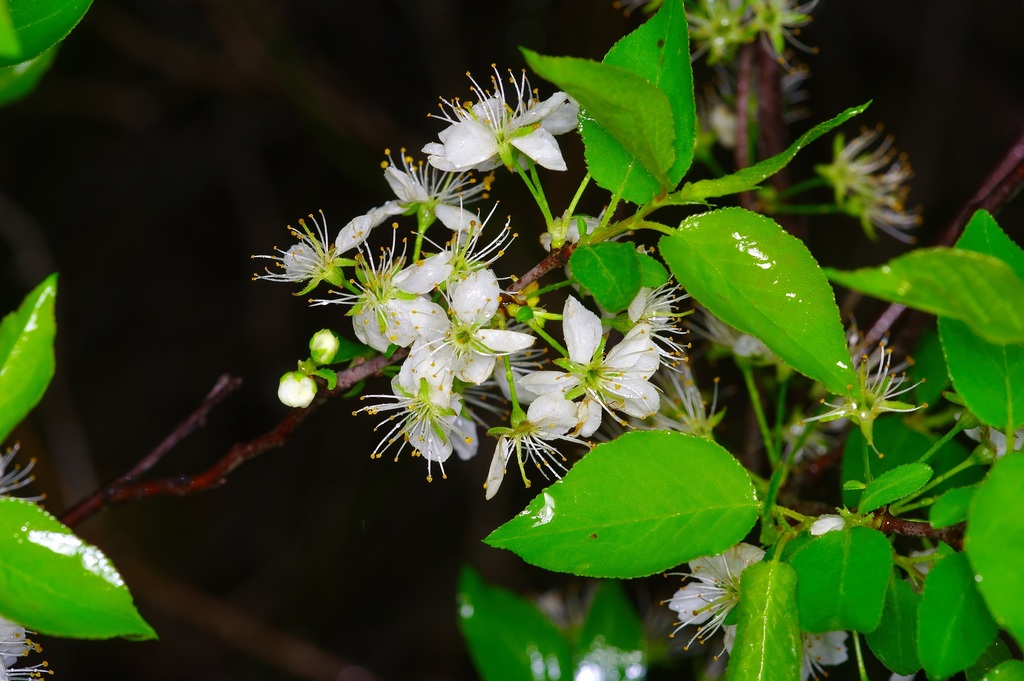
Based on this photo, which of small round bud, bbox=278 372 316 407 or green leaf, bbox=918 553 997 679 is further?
small round bud, bbox=278 372 316 407

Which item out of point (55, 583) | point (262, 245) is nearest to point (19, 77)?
point (55, 583)

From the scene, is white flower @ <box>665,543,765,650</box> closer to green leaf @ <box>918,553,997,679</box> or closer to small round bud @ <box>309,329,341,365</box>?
green leaf @ <box>918,553,997,679</box>

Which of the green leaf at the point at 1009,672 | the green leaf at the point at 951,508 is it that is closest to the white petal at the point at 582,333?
the green leaf at the point at 951,508

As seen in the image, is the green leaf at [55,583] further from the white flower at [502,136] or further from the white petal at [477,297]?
the white flower at [502,136]

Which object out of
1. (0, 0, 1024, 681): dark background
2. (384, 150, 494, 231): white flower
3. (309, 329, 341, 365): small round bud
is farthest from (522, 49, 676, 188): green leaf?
(0, 0, 1024, 681): dark background

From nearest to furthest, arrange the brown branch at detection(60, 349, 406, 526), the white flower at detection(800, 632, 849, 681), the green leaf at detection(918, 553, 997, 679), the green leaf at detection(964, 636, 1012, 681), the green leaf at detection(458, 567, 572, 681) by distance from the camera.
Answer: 1. the green leaf at detection(918, 553, 997, 679)
2. the green leaf at detection(964, 636, 1012, 681)
3. the brown branch at detection(60, 349, 406, 526)
4. the white flower at detection(800, 632, 849, 681)
5. the green leaf at detection(458, 567, 572, 681)
